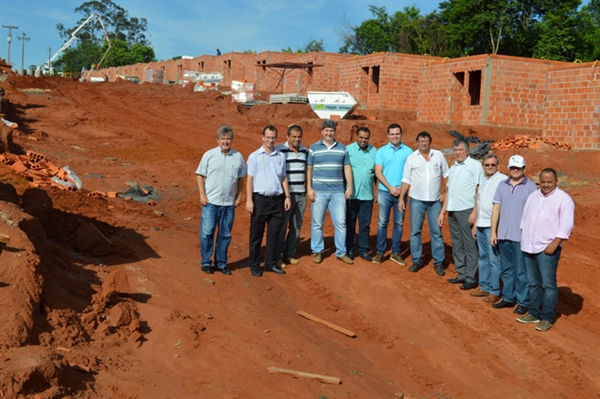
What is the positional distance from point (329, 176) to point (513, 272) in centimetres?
266

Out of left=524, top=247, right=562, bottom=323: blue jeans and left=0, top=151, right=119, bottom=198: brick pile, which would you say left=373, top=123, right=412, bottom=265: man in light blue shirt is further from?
left=0, top=151, right=119, bottom=198: brick pile

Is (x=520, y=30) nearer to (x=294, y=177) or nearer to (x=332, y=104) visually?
(x=332, y=104)

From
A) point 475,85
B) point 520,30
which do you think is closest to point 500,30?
point 520,30

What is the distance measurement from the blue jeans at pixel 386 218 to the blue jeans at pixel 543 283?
2.06 meters

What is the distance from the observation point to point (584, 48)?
3200cm

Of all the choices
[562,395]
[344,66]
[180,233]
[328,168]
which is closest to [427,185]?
[328,168]

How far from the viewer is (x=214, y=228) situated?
25.5 feet

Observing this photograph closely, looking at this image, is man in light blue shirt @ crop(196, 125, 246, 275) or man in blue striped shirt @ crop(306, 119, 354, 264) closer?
man in light blue shirt @ crop(196, 125, 246, 275)

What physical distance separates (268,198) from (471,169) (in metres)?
2.65

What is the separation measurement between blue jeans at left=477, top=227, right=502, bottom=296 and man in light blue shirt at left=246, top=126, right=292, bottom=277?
250cm

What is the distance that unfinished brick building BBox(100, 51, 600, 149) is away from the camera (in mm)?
18109

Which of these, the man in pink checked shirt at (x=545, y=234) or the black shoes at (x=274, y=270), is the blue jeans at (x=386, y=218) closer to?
the black shoes at (x=274, y=270)

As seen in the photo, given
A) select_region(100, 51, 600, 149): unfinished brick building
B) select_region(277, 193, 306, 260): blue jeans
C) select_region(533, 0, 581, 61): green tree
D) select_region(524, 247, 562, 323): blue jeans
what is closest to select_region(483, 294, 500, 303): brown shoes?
select_region(524, 247, 562, 323): blue jeans

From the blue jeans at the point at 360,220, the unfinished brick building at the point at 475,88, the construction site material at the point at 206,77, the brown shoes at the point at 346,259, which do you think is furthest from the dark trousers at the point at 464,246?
the construction site material at the point at 206,77
